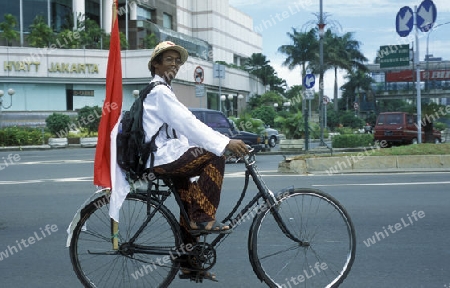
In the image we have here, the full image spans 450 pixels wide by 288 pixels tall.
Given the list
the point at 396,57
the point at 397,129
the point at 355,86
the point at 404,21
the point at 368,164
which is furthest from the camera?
the point at 355,86

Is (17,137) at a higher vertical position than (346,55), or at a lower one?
lower

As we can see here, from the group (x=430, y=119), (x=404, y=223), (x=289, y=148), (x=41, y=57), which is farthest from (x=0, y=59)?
(x=404, y=223)

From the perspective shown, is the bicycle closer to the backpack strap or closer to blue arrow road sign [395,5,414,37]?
the backpack strap

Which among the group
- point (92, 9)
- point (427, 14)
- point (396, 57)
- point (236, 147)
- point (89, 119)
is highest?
point (92, 9)

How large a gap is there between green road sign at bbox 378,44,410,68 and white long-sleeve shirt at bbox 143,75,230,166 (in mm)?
14894

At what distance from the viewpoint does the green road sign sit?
17.4 metres

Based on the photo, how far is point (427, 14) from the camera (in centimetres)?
1496

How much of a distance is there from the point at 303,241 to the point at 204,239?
721 millimetres

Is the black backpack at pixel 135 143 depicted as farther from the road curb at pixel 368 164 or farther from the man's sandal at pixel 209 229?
the road curb at pixel 368 164

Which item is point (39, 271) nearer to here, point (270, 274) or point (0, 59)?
point (270, 274)

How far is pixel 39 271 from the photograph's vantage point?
4.75 m

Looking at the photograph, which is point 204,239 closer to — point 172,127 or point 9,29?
point 172,127

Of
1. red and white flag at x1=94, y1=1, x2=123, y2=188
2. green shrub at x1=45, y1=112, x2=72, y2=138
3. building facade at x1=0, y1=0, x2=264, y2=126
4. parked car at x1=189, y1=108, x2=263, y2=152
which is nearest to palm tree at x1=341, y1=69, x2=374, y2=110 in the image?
building facade at x1=0, y1=0, x2=264, y2=126

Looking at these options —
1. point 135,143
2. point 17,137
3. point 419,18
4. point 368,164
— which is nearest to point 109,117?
point 135,143
